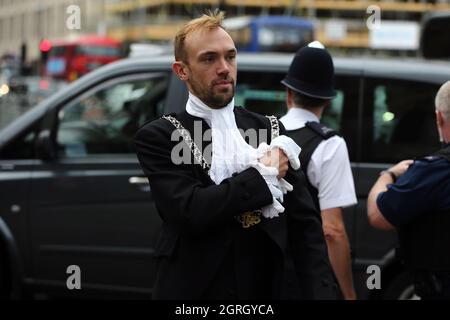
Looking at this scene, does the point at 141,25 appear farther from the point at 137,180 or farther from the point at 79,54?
the point at 137,180

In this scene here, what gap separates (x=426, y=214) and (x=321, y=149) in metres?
0.73

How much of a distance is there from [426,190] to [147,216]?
8.47 ft

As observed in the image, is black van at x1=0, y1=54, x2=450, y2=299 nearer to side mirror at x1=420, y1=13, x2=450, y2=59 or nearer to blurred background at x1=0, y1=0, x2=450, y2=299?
blurred background at x1=0, y1=0, x2=450, y2=299

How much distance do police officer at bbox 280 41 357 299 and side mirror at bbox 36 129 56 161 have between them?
2.15m

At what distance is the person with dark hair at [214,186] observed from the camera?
2.39 meters

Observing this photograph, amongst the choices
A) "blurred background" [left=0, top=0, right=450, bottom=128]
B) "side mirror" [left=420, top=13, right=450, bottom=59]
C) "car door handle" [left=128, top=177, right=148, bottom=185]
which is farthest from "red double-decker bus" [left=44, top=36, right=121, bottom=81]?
"car door handle" [left=128, top=177, right=148, bottom=185]

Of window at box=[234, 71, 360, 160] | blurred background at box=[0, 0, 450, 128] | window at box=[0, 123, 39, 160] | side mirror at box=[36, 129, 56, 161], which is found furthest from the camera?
blurred background at box=[0, 0, 450, 128]

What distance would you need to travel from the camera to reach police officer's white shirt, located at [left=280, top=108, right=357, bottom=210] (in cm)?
363

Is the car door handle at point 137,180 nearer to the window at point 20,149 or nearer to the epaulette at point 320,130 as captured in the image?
the window at point 20,149

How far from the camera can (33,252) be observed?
217 inches

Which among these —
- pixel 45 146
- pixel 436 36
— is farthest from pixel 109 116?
pixel 436 36
